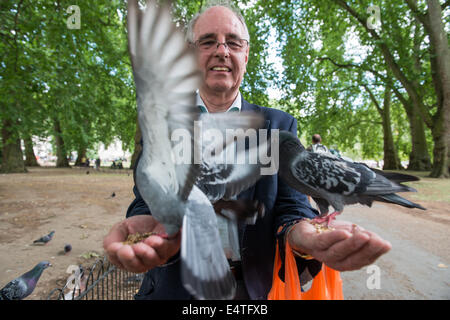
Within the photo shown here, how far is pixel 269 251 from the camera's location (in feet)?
4.98

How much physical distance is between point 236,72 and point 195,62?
0.56m

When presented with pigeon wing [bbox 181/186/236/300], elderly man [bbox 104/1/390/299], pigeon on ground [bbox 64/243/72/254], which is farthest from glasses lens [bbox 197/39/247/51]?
pigeon on ground [bbox 64/243/72/254]

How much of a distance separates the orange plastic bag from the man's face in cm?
104

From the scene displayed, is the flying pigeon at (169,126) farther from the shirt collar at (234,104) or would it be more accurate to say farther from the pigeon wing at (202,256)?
the shirt collar at (234,104)

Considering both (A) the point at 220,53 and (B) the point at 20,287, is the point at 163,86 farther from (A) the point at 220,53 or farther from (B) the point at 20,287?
(B) the point at 20,287

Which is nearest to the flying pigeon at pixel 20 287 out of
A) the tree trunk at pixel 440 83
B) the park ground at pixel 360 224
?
the park ground at pixel 360 224

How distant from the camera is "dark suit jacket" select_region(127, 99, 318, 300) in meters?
1.40

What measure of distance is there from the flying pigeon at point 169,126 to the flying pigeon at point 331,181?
2.11 feet

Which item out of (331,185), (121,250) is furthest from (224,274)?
(331,185)

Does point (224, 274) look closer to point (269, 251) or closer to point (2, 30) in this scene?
point (269, 251)

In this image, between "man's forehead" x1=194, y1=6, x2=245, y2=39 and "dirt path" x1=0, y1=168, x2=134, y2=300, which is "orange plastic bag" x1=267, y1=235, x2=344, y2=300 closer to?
"man's forehead" x1=194, y1=6, x2=245, y2=39

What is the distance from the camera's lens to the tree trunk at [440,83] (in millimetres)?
8570

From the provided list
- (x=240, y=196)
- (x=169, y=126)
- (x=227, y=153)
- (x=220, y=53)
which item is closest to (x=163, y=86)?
(x=169, y=126)
